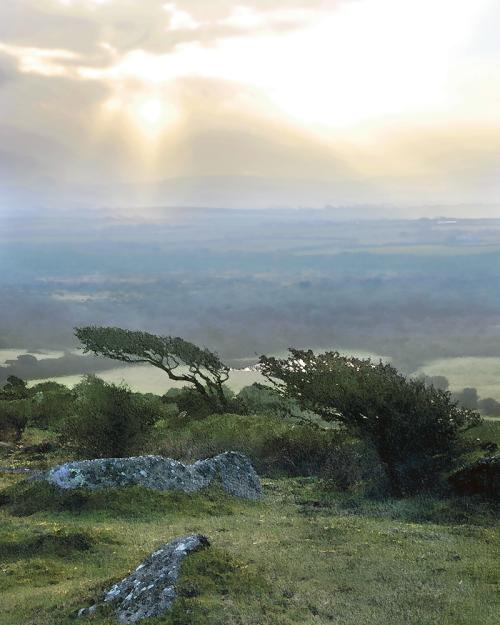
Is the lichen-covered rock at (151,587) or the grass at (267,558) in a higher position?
the lichen-covered rock at (151,587)

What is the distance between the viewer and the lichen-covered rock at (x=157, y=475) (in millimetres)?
30922

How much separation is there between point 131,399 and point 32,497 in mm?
20000

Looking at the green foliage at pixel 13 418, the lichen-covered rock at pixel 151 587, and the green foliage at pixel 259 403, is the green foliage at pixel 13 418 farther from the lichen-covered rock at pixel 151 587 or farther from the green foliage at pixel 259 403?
the lichen-covered rock at pixel 151 587

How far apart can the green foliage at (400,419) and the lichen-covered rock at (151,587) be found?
67.0 ft

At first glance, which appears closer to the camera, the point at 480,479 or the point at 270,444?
the point at 480,479

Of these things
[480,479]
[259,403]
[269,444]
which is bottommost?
[259,403]

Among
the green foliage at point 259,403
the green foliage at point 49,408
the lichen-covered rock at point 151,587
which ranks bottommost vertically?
the green foliage at point 259,403

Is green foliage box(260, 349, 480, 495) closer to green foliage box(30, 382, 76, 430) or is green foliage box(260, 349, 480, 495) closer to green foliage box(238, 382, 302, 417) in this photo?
green foliage box(238, 382, 302, 417)

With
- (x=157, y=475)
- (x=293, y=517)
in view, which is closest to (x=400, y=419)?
(x=293, y=517)

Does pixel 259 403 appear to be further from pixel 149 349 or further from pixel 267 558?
pixel 267 558

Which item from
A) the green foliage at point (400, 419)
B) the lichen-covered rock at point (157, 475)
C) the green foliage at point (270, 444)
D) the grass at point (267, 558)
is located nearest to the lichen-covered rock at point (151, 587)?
the grass at point (267, 558)

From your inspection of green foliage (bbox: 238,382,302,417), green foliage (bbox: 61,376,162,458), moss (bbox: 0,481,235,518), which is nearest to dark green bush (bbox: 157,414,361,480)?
green foliage (bbox: 61,376,162,458)

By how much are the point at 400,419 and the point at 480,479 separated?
234 inches

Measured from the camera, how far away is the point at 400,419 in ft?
113
